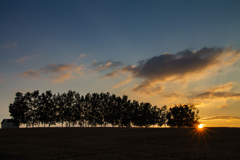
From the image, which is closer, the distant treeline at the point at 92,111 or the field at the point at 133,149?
the field at the point at 133,149

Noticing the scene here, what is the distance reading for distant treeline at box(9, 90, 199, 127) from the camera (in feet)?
376

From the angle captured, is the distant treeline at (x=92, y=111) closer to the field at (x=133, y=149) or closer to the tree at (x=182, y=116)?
the tree at (x=182, y=116)

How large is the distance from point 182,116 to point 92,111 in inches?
2490

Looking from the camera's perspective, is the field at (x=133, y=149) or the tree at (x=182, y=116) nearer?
the field at (x=133, y=149)

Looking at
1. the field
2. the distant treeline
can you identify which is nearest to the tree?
the distant treeline

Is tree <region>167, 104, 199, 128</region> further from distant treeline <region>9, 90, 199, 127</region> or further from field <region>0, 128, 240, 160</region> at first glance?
field <region>0, 128, 240, 160</region>

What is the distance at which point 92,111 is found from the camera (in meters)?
126

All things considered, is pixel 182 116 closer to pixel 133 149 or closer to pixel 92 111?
pixel 92 111

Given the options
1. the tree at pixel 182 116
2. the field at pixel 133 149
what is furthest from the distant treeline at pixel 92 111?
the field at pixel 133 149

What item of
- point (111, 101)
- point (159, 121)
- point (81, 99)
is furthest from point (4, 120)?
point (159, 121)

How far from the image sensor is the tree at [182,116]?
14575cm

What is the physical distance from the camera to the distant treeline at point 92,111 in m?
115

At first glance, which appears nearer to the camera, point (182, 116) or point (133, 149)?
point (133, 149)

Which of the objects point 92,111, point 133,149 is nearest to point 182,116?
point 92,111
